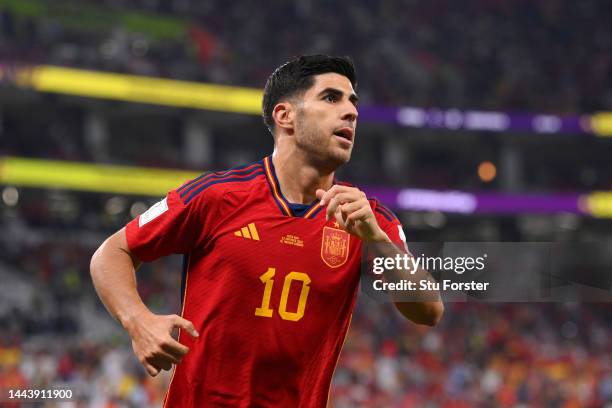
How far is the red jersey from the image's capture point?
420 centimetres

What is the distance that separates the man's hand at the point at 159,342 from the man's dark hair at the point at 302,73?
4.46 ft

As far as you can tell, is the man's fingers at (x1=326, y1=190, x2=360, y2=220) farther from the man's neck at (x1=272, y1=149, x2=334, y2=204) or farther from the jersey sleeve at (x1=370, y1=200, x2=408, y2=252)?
the man's neck at (x1=272, y1=149, x2=334, y2=204)

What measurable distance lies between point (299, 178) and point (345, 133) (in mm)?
327

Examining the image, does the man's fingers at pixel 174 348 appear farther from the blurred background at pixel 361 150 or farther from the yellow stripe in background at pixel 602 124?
the yellow stripe in background at pixel 602 124

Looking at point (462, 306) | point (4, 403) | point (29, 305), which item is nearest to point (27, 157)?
point (29, 305)

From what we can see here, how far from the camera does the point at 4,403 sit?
1023cm

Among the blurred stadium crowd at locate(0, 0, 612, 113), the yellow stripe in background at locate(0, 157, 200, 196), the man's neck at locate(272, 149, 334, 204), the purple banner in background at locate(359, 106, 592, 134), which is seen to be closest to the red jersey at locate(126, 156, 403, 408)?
the man's neck at locate(272, 149, 334, 204)

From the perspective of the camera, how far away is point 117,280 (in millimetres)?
4074

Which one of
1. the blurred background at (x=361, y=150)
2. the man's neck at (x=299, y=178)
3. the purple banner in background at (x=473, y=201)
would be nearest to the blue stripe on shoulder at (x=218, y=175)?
the man's neck at (x=299, y=178)

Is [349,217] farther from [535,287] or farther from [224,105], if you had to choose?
[224,105]

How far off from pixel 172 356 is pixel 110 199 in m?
27.2

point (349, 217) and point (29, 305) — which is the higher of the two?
point (29, 305)

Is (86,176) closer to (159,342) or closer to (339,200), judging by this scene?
(159,342)

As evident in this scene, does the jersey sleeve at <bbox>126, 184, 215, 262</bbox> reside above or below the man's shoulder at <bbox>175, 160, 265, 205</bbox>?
below
